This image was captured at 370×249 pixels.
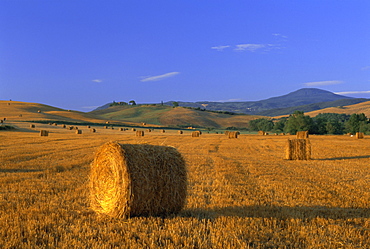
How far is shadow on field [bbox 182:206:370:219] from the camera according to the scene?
6.47 meters

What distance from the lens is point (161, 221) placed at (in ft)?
20.1

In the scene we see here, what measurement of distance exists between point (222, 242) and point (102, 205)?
2628mm

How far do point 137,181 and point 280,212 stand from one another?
279cm

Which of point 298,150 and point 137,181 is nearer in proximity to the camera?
point 137,181

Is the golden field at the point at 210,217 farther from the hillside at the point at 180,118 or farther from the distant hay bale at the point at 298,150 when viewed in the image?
the hillside at the point at 180,118

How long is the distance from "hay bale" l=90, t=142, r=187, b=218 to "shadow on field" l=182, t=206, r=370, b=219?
55cm

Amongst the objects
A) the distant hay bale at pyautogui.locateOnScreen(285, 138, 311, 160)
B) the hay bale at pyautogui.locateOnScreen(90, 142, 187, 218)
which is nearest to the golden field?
the hay bale at pyautogui.locateOnScreen(90, 142, 187, 218)

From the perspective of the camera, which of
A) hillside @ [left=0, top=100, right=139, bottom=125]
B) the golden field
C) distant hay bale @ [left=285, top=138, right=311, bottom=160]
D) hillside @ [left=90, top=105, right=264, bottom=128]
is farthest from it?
hillside @ [left=90, top=105, right=264, bottom=128]

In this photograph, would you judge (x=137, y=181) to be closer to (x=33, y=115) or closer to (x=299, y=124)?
(x=299, y=124)

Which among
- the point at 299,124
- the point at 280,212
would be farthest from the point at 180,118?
the point at 280,212

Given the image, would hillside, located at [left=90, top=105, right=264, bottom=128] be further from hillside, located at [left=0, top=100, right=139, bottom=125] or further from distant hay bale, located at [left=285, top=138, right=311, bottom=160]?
distant hay bale, located at [left=285, top=138, right=311, bottom=160]

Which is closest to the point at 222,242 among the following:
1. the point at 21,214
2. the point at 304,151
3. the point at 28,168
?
the point at 21,214

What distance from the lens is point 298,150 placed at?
18.2 m

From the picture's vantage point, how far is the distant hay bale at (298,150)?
18.2 metres
